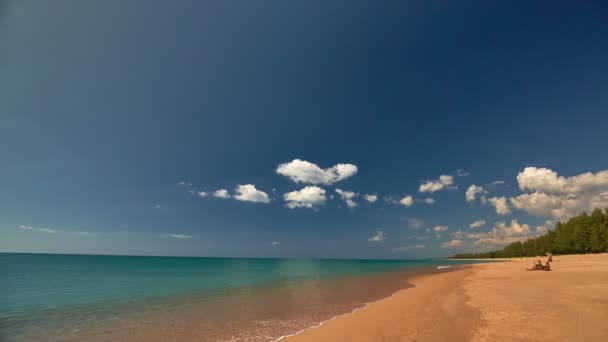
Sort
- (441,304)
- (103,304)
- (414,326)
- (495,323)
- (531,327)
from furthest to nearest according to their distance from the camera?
(103,304) < (441,304) < (414,326) < (495,323) < (531,327)

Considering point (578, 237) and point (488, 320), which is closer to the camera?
point (488, 320)

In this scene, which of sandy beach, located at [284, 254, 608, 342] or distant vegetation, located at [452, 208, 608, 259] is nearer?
sandy beach, located at [284, 254, 608, 342]

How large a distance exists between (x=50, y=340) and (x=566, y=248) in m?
119

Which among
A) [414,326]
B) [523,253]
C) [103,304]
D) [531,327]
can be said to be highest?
[531,327]

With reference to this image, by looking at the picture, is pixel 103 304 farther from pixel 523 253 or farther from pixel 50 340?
pixel 523 253

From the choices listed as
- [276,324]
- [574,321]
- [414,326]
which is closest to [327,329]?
[276,324]

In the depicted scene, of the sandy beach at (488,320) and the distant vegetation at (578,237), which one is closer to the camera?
the sandy beach at (488,320)

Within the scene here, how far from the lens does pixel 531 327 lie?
7559 millimetres

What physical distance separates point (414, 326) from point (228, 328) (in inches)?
312

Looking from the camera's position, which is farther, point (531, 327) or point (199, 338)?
point (199, 338)

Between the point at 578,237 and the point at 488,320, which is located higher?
the point at 488,320

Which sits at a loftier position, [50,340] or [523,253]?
[50,340]

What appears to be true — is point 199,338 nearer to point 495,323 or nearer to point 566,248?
point 495,323

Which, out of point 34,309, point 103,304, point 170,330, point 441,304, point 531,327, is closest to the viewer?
point 531,327
